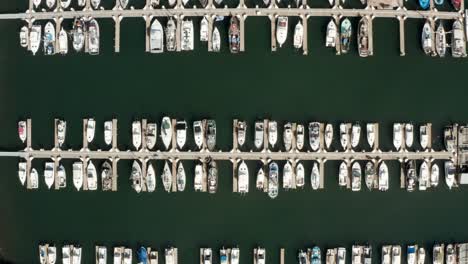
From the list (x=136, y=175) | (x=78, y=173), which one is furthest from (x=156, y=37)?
(x=78, y=173)

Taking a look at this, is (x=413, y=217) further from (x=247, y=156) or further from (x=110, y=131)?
(x=110, y=131)

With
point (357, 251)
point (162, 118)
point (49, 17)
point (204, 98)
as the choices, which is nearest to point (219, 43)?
point (204, 98)

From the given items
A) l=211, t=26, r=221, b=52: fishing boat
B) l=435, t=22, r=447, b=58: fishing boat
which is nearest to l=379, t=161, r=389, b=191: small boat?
l=435, t=22, r=447, b=58: fishing boat

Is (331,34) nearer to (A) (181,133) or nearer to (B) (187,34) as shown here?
(B) (187,34)

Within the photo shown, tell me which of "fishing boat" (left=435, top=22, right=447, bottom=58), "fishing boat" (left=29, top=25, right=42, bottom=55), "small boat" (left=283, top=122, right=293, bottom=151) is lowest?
"small boat" (left=283, top=122, right=293, bottom=151)

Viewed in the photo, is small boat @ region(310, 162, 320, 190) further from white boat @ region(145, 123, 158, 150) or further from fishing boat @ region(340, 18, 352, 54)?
white boat @ region(145, 123, 158, 150)

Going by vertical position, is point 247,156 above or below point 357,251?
above
